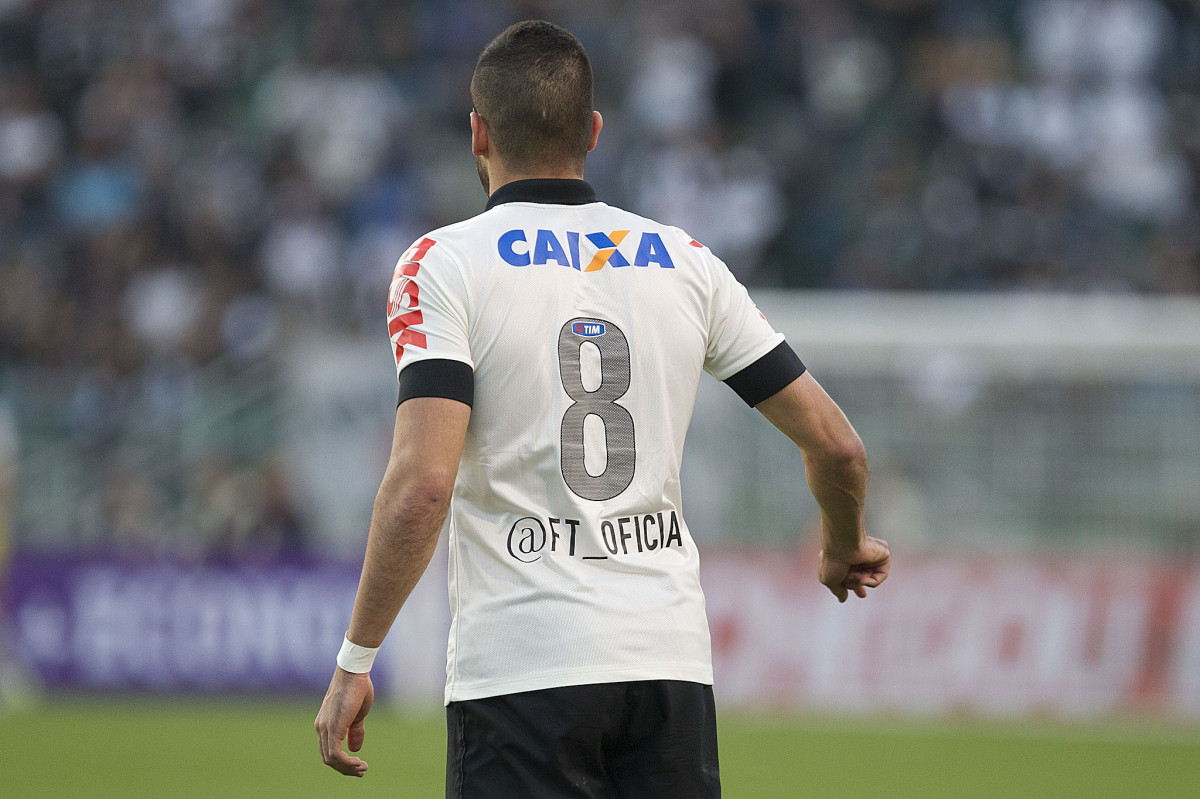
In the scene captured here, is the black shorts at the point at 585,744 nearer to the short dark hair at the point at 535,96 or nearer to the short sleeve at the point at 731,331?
the short sleeve at the point at 731,331

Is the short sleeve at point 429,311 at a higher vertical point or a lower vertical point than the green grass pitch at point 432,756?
higher

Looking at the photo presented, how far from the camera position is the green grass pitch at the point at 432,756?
28.1 ft

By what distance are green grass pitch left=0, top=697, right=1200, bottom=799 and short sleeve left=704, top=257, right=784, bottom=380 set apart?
545cm

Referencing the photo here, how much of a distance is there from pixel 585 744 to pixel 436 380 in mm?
715

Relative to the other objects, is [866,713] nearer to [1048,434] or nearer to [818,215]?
[1048,434]

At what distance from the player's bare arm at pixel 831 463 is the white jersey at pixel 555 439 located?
0.91 ft

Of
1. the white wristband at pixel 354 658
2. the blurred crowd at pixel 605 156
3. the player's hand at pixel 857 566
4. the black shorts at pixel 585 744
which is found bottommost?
the black shorts at pixel 585 744

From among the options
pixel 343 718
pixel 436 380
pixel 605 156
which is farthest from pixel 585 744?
pixel 605 156

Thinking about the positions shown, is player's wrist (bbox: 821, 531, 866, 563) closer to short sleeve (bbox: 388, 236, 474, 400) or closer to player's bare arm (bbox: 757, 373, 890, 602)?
player's bare arm (bbox: 757, 373, 890, 602)

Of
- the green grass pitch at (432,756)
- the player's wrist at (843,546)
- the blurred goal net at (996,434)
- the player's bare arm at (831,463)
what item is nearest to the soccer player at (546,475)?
the player's bare arm at (831,463)

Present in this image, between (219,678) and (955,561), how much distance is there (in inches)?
221

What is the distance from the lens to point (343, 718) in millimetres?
2979

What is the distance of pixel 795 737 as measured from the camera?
35.5ft

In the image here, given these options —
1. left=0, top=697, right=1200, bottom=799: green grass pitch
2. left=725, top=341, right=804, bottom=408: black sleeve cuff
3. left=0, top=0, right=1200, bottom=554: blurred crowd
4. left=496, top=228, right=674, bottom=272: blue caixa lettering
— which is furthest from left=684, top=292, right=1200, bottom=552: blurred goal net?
left=496, top=228, right=674, bottom=272: blue caixa lettering
